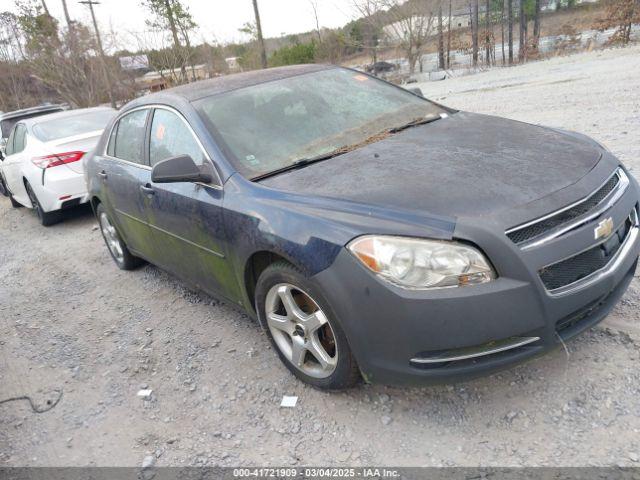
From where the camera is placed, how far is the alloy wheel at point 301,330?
8.55ft

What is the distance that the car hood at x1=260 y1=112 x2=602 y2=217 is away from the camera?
2287mm

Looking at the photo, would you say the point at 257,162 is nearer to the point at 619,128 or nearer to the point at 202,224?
the point at 202,224

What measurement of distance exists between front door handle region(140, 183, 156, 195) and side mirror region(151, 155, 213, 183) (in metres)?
0.66

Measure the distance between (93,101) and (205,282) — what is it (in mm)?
20715

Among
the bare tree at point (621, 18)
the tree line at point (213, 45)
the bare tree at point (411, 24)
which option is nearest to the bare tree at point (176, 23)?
the tree line at point (213, 45)

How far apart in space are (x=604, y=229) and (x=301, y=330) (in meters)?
1.55

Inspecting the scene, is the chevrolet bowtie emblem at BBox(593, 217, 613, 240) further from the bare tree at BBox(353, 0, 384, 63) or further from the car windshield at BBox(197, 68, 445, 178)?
the bare tree at BBox(353, 0, 384, 63)

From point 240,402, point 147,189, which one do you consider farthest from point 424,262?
point 147,189

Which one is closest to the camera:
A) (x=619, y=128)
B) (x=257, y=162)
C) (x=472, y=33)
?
(x=257, y=162)

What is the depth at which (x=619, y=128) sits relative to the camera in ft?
21.4

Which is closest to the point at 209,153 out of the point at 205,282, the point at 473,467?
the point at 205,282

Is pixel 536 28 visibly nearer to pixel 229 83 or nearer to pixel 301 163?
pixel 229 83

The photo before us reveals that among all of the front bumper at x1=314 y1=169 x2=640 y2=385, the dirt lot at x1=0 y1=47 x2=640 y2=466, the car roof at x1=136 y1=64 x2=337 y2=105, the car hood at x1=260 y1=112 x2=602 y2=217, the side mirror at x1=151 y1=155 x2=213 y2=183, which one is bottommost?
the dirt lot at x1=0 y1=47 x2=640 y2=466

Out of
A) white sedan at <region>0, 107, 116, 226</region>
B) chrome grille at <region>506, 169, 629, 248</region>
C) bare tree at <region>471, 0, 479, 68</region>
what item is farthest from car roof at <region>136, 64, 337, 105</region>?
bare tree at <region>471, 0, 479, 68</region>
